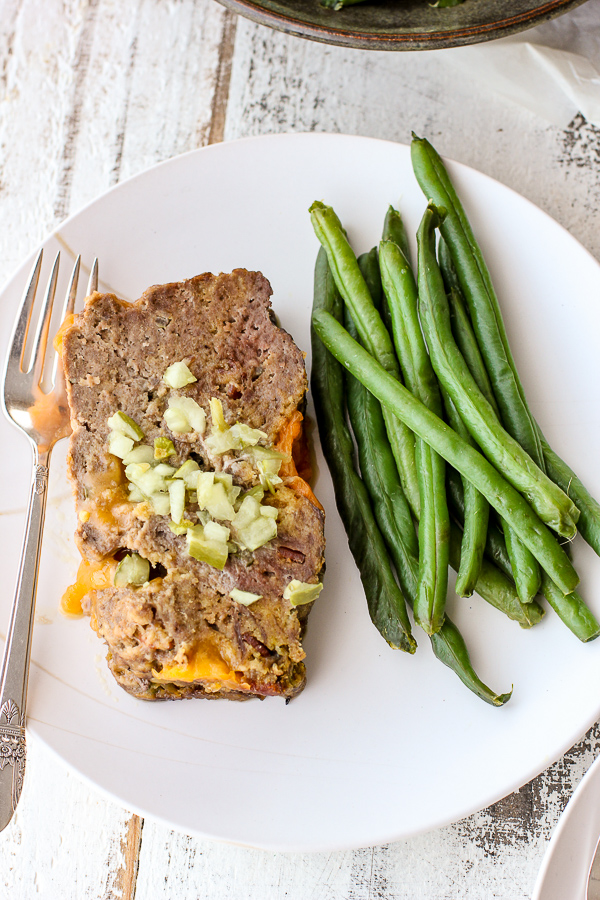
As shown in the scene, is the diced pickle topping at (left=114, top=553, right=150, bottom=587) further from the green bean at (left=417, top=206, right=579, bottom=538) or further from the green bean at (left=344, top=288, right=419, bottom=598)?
the green bean at (left=417, top=206, right=579, bottom=538)

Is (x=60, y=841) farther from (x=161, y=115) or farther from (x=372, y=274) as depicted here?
(x=161, y=115)

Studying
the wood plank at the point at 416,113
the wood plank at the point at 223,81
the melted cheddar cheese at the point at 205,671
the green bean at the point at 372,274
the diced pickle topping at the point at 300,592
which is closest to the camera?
the melted cheddar cheese at the point at 205,671

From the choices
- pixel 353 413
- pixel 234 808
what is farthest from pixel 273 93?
pixel 234 808

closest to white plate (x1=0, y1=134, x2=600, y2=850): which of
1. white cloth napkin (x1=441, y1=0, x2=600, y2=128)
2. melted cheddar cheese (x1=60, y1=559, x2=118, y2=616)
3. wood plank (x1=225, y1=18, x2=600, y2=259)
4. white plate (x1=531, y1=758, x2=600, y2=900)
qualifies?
melted cheddar cheese (x1=60, y1=559, x2=118, y2=616)

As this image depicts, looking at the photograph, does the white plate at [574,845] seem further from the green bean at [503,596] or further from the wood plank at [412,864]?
the green bean at [503,596]

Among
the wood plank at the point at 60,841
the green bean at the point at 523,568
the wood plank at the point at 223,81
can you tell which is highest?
the wood plank at the point at 223,81

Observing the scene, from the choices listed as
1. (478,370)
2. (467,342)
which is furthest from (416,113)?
(478,370)

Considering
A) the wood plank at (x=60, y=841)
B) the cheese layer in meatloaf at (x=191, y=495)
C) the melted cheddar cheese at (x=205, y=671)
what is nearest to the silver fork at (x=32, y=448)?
the cheese layer in meatloaf at (x=191, y=495)
